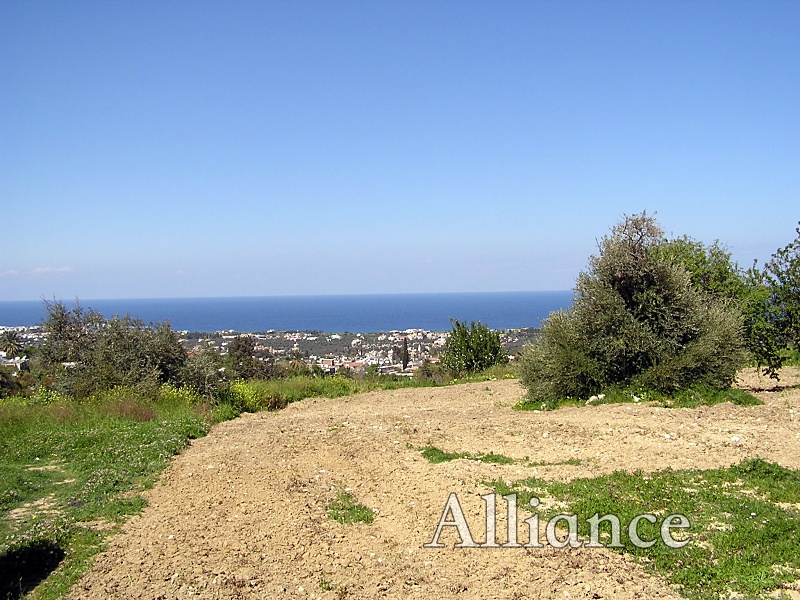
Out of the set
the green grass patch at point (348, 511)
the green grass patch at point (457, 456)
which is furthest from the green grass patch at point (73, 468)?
the green grass patch at point (457, 456)

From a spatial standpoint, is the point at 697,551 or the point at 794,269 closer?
the point at 697,551

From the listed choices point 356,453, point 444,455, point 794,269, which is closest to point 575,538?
point 444,455

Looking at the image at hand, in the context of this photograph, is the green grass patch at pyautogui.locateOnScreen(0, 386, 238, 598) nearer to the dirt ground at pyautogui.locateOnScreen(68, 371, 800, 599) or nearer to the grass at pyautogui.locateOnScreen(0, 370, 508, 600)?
the grass at pyautogui.locateOnScreen(0, 370, 508, 600)

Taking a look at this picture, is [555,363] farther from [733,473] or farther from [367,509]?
[367,509]

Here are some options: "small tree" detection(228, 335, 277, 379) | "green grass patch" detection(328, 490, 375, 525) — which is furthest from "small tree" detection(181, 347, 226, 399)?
"green grass patch" detection(328, 490, 375, 525)

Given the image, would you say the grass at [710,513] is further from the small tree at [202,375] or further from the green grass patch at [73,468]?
the small tree at [202,375]

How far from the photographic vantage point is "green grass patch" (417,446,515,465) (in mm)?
7969

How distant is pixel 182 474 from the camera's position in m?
8.16

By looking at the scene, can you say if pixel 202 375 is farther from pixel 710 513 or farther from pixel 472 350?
pixel 710 513

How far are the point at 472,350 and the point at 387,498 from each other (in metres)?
17.8

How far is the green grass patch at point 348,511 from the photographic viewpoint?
239 inches

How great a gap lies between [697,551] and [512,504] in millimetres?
1775

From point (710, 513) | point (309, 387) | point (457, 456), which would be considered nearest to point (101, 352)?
point (309, 387)

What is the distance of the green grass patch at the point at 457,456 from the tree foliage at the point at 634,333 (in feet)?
16.7
